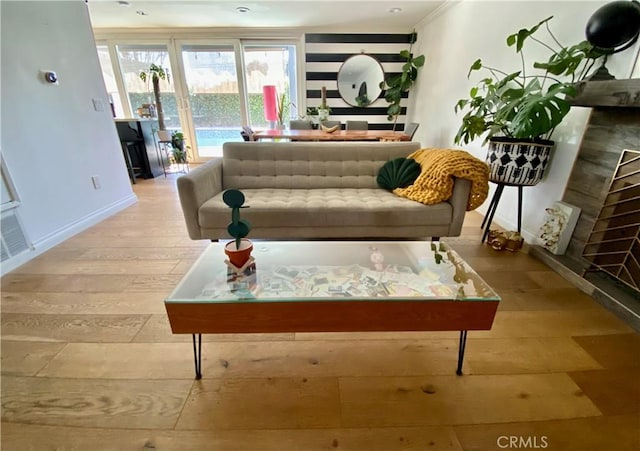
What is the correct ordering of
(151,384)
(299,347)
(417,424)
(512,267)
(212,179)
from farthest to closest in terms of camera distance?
(212,179), (512,267), (299,347), (151,384), (417,424)

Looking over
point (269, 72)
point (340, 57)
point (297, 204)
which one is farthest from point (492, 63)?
point (269, 72)

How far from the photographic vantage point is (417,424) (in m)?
0.94

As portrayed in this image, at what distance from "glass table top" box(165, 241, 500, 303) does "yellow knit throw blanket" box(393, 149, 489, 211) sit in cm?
54

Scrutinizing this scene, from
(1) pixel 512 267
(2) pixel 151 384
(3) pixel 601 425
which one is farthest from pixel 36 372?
(1) pixel 512 267

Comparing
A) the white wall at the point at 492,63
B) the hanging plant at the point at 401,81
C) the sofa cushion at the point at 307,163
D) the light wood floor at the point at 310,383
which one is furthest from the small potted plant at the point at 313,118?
the light wood floor at the point at 310,383

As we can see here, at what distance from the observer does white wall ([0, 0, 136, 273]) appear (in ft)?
6.21

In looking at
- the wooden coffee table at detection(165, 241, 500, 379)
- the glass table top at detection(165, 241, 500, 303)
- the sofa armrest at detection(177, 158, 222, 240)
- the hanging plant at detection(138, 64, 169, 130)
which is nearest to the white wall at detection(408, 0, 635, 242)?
the glass table top at detection(165, 241, 500, 303)

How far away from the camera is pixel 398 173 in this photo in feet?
7.17

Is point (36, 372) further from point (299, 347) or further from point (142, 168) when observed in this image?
point (142, 168)

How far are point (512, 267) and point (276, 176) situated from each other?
6.23 feet

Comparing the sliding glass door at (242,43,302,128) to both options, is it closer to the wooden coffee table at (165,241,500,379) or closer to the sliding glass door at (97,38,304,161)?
the sliding glass door at (97,38,304,161)

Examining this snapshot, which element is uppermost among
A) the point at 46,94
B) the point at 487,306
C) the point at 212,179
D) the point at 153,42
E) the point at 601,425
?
the point at 153,42

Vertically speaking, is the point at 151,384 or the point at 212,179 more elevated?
the point at 212,179

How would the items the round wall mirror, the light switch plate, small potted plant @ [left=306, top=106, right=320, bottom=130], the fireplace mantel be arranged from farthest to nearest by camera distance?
the round wall mirror
small potted plant @ [left=306, top=106, right=320, bottom=130]
the light switch plate
the fireplace mantel
